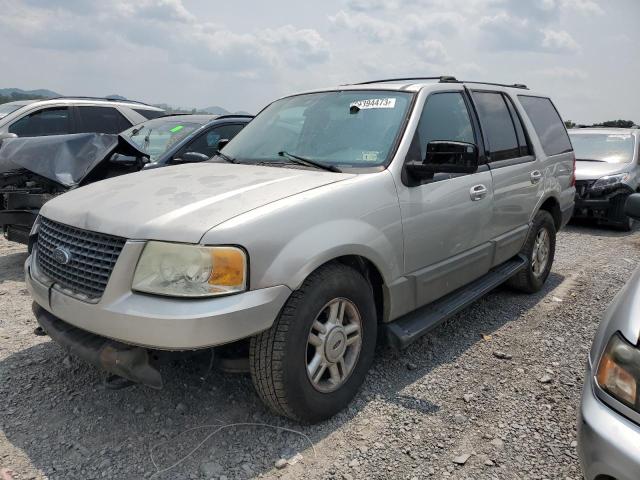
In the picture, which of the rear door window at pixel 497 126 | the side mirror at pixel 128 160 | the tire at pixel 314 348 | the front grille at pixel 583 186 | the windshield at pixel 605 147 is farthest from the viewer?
the windshield at pixel 605 147

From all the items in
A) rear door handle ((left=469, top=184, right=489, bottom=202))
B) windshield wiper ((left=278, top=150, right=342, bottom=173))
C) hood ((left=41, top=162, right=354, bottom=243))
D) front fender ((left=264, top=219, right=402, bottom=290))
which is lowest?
front fender ((left=264, top=219, right=402, bottom=290))

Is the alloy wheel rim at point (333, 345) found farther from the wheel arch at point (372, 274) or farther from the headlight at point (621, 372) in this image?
the headlight at point (621, 372)

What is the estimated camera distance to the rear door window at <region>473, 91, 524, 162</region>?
414 cm

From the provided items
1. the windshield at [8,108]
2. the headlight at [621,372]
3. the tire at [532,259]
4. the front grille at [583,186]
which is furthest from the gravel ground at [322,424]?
the windshield at [8,108]

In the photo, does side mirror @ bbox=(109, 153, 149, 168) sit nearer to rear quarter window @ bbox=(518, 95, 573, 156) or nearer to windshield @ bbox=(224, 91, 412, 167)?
windshield @ bbox=(224, 91, 412, 167)

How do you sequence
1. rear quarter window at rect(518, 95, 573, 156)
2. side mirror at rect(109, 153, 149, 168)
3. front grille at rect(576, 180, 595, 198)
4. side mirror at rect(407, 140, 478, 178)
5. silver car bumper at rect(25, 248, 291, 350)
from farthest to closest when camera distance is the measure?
front grille at rect(576, 180, 595, 198), side mirror at rect(109, 153, 149, 168), rear quarter window at rect(518, 95, 573, 156), side mirror at rect(407, 140, 478, 178), silver car bumper at rect(25, 248, 291, 350)

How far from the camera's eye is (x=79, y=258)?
258 cm

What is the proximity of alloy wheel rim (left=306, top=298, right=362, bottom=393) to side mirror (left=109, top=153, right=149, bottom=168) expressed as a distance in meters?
3.62

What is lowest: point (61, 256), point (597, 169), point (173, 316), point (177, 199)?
point (597, 169)

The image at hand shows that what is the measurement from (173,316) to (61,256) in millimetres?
847

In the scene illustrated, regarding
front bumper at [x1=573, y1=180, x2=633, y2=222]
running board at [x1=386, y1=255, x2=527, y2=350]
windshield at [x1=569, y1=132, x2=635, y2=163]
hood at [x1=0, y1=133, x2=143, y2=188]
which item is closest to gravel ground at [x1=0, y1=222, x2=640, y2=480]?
running board at [x1=386, y1=255, x2=527, y2=350]

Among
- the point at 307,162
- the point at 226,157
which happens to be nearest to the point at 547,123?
the point at 307,162

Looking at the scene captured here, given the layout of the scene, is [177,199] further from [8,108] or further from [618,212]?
[8,108]

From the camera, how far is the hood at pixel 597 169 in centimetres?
871
